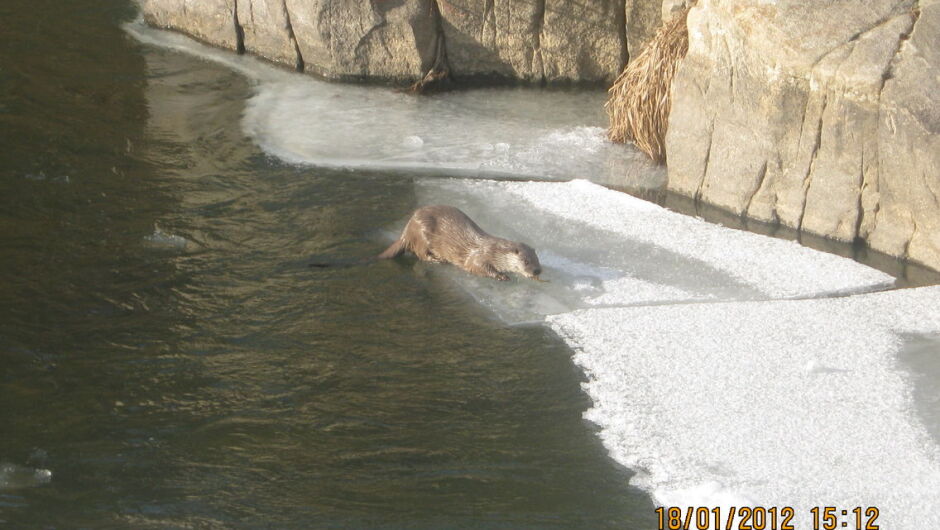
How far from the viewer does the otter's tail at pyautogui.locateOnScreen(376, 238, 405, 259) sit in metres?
6.23

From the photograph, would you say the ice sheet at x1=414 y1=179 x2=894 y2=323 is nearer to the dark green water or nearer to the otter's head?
the otter's head

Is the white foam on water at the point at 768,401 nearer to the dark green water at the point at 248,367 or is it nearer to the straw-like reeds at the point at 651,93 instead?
the dark green water at the point at 248,367

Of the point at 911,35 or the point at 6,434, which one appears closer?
the point at 6,434

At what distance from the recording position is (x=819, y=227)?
21.9 ft

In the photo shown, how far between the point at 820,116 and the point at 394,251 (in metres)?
2.48

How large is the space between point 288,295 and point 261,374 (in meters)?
0.79

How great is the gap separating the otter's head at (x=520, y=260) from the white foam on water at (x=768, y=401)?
1.41 ft

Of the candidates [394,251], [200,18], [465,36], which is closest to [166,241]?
[394,251]

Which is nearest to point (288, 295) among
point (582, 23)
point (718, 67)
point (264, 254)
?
point (264, 254)

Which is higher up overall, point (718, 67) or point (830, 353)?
point (718, 67)

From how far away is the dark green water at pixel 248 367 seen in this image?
415 centimetres

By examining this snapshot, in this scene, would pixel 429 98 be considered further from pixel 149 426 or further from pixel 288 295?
pixel 149 426
